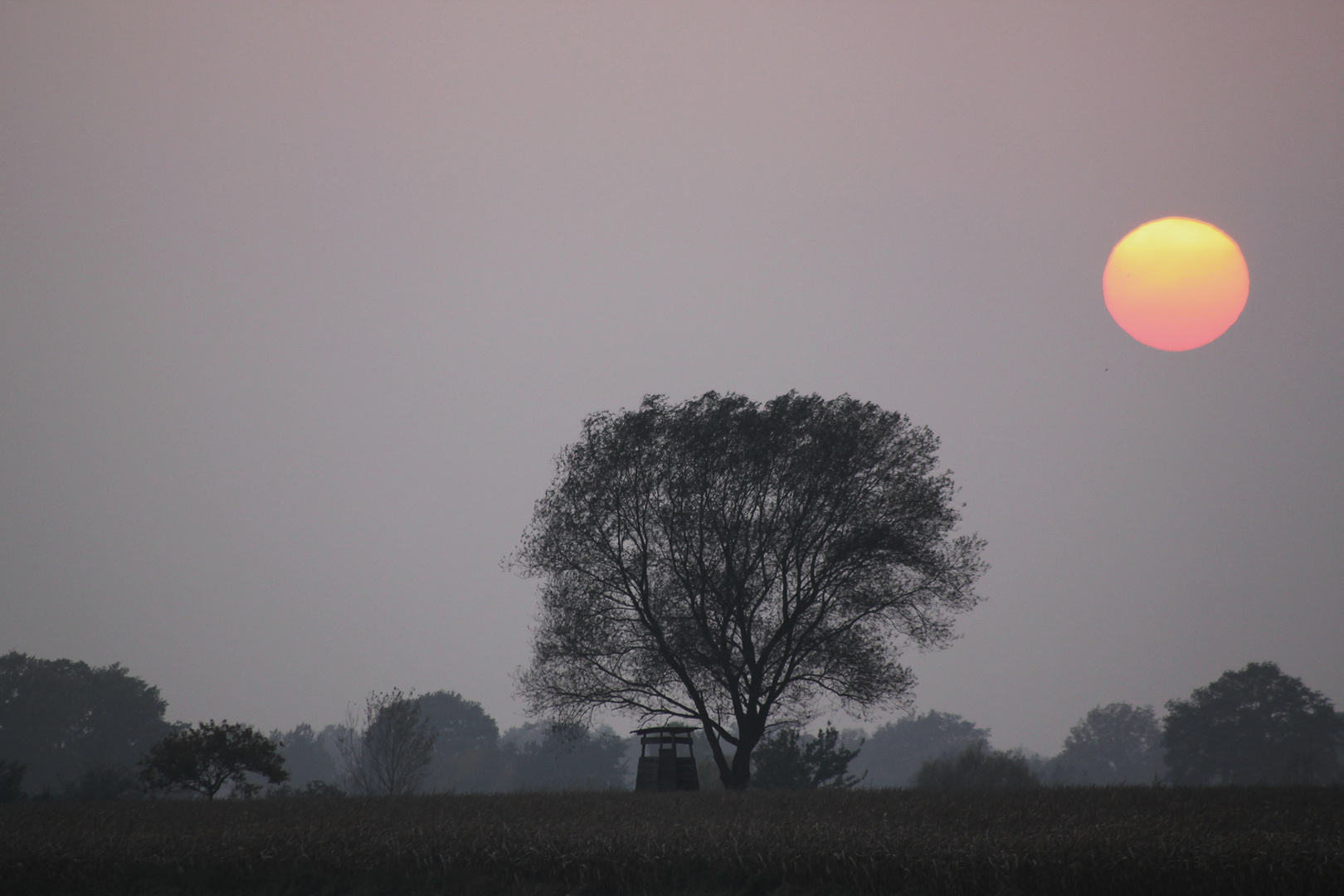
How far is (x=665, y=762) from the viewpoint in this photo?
3170 centimetres

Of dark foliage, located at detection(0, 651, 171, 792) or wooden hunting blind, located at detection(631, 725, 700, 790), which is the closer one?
wooden hunting blind, located at detection(631, 725, 700, 790)

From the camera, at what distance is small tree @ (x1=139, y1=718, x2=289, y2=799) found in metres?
29.1

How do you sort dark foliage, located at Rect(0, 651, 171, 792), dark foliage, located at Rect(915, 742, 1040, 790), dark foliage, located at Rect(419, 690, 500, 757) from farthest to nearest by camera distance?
1. dark foliage, located at Rect(419, 690, 500, 757)
2. dark foliage, located at Rect(0, 651, 171, 792)
3. dark foliage, located at Rect(915, 742, 1040, 790)

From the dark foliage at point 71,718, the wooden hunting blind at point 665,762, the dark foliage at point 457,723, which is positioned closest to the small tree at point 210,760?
the wooden hunting blind at point 665,762

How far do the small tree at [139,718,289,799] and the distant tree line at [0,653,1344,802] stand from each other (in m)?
0.05

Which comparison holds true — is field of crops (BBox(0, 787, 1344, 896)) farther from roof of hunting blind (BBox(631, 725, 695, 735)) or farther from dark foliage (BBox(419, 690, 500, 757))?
dark foliage (BBox(419, 690, 500, 757))

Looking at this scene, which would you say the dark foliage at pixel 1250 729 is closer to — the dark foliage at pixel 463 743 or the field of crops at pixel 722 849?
the field of crops at pixel 722 849

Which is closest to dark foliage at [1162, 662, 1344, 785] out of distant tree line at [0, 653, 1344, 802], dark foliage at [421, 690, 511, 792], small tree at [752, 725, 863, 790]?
distant tree line at [0, 653, 1344, 802]

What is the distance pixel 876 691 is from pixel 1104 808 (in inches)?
542

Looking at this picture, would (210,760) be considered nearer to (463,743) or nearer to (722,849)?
(722,849)

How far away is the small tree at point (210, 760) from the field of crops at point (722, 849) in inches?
382

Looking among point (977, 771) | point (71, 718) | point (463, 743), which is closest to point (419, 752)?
point (977, 771)

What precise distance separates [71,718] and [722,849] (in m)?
117

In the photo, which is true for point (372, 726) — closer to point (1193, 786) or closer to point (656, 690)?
point (656, 690)
